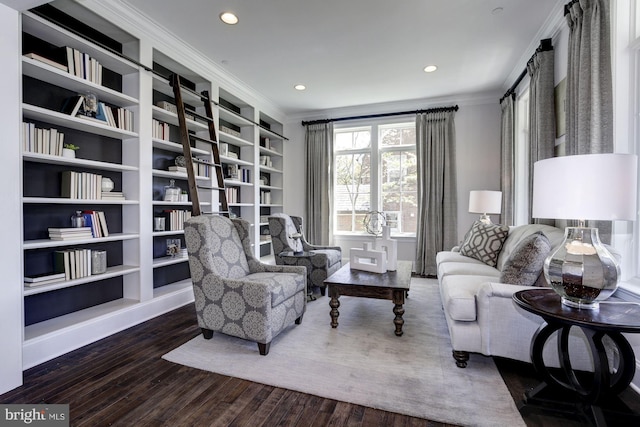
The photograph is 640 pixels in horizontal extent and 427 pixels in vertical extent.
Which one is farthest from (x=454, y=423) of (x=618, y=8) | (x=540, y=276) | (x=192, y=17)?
(x=192, y=17)

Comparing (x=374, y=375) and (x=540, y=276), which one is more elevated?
(x=540, y=276)

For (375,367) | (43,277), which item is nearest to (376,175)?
(375,367)

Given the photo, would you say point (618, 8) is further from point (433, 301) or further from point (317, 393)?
point (317, 393)

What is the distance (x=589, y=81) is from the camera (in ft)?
6.82

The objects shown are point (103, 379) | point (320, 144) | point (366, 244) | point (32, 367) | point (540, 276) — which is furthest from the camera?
point (320, 144)

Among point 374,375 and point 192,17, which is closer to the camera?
point 374,375

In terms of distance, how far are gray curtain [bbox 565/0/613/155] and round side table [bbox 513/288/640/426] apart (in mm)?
1122

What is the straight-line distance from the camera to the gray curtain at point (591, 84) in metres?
1.96

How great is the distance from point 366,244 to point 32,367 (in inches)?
111

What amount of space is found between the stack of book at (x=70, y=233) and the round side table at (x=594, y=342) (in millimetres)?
3085

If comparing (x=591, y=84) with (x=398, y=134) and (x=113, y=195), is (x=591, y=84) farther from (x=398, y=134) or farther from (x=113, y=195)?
(x=113, y=195)

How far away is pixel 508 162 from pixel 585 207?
3.13 meters

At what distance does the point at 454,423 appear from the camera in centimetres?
150

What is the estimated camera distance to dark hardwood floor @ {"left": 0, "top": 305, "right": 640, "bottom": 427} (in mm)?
1534
